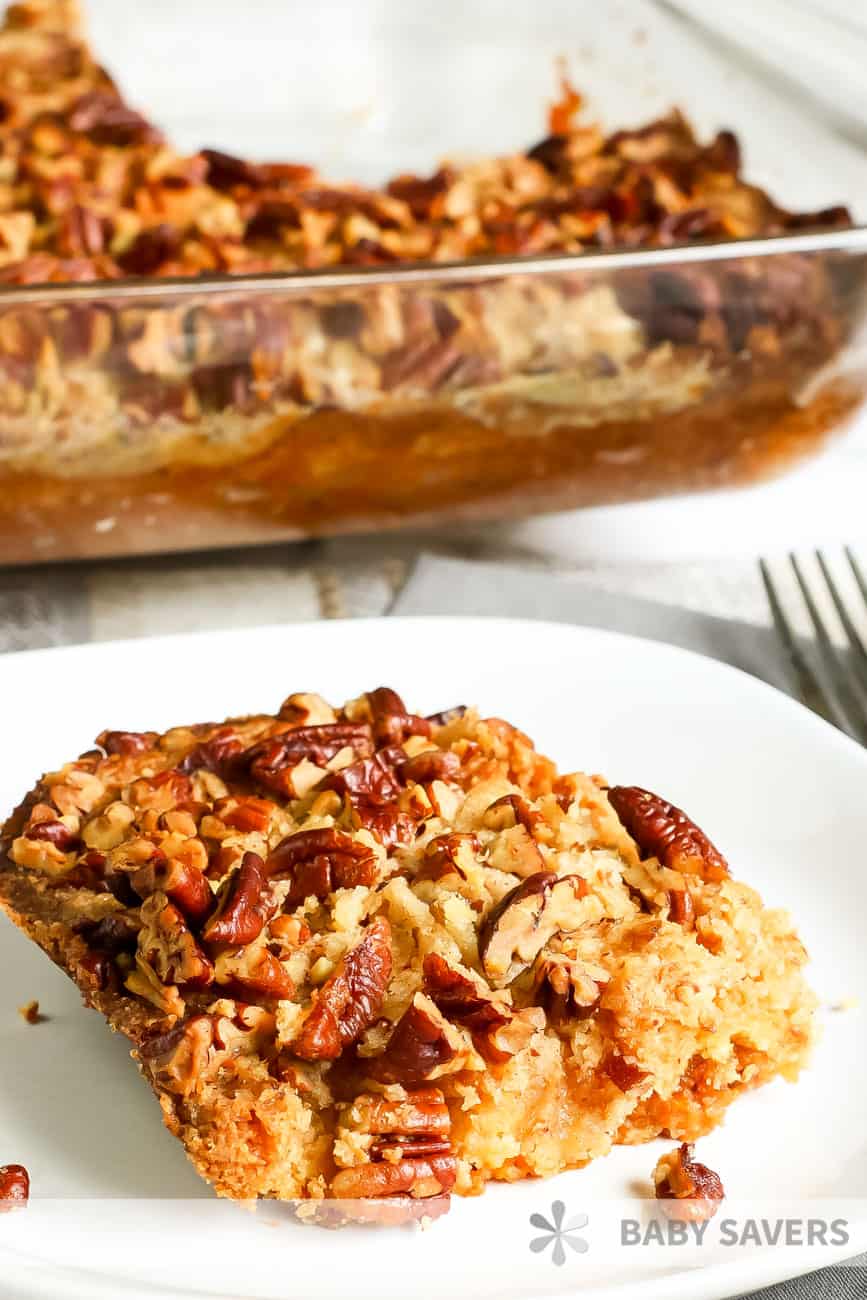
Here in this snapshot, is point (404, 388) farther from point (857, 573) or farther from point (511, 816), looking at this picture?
point (511, 816)

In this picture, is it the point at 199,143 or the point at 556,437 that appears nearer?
the point at 556,437

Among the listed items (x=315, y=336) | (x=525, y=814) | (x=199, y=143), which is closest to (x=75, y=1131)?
(x=525, y=814)

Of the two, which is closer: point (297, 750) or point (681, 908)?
point (681, 908)

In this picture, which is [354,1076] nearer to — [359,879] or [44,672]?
[359,879]

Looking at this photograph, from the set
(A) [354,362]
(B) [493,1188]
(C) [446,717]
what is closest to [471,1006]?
(B) [493,1188]

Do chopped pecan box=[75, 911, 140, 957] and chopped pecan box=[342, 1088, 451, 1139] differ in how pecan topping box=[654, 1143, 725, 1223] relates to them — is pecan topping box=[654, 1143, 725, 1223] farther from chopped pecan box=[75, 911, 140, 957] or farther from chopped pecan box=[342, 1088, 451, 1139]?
chopped pecan box=[75, 911, 140, 957]

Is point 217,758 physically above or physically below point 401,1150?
above

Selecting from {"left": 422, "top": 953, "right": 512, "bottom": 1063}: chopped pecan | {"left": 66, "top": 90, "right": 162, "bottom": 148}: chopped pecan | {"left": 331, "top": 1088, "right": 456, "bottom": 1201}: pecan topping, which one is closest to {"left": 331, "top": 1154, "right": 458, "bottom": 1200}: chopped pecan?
{"left": 331, "top": 1088, "right": 456, "bottom": 1201}: pecan topping
